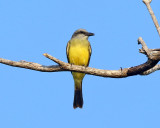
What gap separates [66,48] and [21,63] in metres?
2.12

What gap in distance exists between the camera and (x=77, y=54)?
29.9 ft

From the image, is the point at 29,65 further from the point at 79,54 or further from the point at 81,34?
the point at 81,34

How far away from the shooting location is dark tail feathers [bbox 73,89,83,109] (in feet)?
31.8

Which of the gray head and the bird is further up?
the gray head

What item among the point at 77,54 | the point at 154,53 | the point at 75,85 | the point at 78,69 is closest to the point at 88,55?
the point at 77,54

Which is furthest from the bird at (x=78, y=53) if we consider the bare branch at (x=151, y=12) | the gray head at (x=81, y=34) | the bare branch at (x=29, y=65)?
the bare branch at (x=151, y=12)

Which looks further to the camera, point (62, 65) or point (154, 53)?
point (62, 65)

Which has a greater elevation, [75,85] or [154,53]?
[75,85]

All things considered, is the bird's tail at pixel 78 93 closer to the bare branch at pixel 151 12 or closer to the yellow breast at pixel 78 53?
the yellow breast at pixel 78 53

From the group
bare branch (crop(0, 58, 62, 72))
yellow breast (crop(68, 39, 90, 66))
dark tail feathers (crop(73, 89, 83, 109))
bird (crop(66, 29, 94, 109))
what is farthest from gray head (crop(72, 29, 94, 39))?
bare branch (crop(0, 58, 62, 72))

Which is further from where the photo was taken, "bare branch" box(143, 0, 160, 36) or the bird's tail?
the bird's tail

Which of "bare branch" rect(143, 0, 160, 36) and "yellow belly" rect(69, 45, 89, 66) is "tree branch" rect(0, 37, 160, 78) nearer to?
"bare branch" rect(143, 0, 160, 36)

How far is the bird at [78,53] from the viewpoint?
358 inches

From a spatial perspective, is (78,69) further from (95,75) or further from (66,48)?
(66,48)
